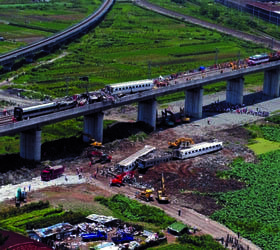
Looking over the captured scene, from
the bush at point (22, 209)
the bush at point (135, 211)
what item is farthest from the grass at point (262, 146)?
the bush at point (22, 209)

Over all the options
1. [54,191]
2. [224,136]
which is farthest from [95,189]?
[224,136]

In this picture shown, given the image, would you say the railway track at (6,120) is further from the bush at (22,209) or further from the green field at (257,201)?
the green field at (257,201)

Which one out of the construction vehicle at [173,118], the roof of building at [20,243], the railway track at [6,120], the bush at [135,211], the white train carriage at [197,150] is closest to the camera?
the roof of building at [20,243]

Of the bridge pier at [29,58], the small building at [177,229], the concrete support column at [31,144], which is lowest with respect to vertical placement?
the bridge pier at [29,58]

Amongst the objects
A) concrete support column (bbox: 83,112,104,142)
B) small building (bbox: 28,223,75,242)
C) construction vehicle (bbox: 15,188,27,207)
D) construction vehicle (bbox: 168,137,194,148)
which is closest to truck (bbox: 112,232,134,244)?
small building (bbox: 28,223,75,242)

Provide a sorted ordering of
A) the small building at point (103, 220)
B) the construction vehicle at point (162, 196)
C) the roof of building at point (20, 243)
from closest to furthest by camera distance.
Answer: the roof of building at point (20, 243) → the small building at point (103, 220) → the construction vehicle at point (162, 196)

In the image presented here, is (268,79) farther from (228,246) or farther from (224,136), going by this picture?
(228,246)

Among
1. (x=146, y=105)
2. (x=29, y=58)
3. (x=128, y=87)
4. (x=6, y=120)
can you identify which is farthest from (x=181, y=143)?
(x=29, y=58)
